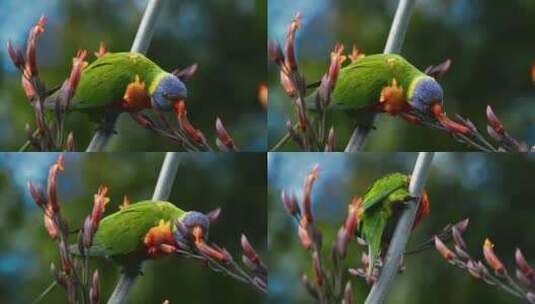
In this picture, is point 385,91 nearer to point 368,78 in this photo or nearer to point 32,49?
point 368,78

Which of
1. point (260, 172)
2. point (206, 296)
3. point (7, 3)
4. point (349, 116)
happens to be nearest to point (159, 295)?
point (206, 296)

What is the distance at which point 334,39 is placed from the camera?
2.57 meters

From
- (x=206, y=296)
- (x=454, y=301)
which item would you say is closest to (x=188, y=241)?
(x=206, y=296)

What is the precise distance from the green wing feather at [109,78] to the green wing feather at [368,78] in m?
0.45

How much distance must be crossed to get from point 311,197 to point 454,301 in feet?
1.43

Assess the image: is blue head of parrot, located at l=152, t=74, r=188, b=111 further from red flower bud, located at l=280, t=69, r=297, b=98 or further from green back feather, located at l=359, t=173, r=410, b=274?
green back feather, located at l=359, t=173, r=410, b=274

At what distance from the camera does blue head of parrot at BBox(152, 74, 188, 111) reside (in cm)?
255

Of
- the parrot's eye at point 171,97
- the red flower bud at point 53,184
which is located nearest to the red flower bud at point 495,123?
the parrot's eye at point 171,97

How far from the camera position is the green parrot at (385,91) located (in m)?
2.52

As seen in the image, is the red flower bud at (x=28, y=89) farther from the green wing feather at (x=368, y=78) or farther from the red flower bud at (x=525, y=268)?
the red flower bud at (x=525, y=268)

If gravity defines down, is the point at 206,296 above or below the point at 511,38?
below

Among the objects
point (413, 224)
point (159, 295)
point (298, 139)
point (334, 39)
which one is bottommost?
point (159, 295)

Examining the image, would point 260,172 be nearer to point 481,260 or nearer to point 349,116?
point 349,116

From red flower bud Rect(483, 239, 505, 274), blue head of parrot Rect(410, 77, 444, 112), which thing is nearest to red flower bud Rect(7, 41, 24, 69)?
blue head of parrot Rect(410, 77, 444, 112)
